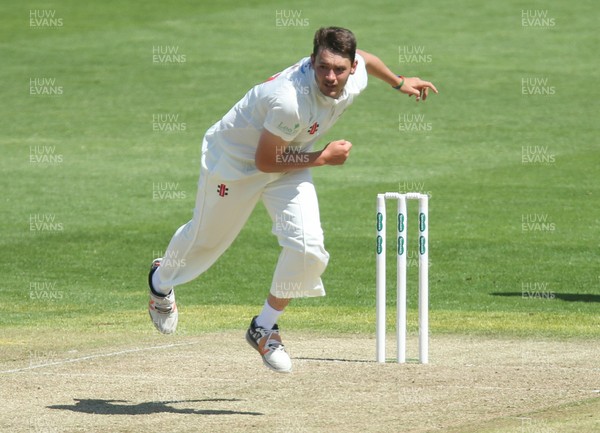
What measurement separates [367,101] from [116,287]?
57.1 feet

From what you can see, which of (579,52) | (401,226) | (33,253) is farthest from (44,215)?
(579,52)

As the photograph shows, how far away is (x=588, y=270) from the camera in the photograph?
1708 centimetres
